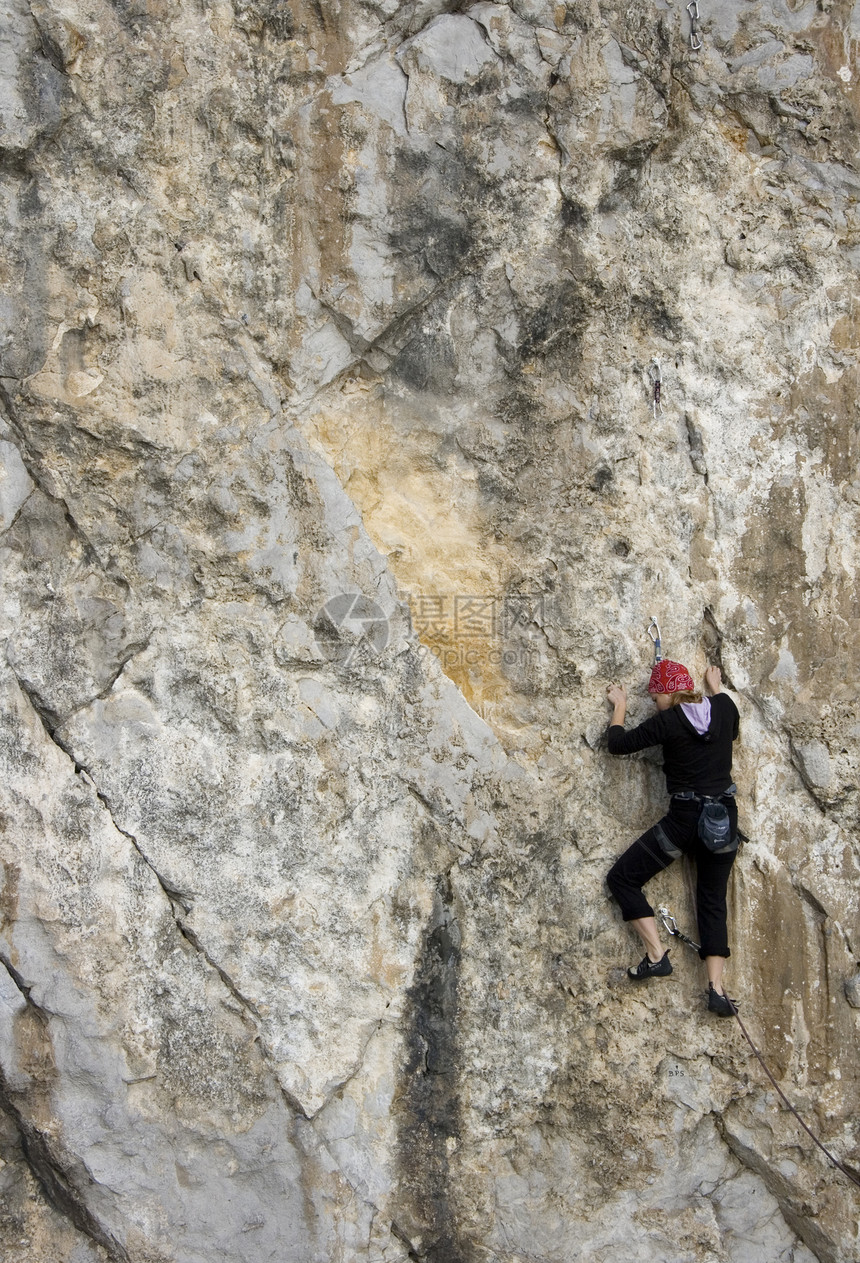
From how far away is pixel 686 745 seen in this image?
153 inches

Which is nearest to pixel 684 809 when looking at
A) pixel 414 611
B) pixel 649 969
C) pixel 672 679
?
pixel 672 679

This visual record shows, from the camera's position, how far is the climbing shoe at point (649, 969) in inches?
157

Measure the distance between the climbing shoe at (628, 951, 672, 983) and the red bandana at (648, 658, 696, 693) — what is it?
1.16 meters

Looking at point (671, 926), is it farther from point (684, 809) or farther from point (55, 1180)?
point (55, 1180)

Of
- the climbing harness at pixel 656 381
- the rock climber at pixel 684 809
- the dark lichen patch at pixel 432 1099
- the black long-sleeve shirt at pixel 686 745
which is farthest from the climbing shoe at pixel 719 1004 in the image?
the climbing harness at pixel 656 381

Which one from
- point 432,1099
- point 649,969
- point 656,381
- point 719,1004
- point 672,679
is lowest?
point 432,1099

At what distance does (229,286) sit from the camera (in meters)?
3.93

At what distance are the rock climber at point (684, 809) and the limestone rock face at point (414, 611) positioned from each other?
0.48 feet

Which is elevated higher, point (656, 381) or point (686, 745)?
point (656, 381)

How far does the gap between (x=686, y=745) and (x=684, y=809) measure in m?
0.27

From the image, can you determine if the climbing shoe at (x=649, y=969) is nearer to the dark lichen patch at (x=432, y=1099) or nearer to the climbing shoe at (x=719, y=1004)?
the climbing shoe at (x=719, y=1004)

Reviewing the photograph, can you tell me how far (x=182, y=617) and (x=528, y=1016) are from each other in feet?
7.51

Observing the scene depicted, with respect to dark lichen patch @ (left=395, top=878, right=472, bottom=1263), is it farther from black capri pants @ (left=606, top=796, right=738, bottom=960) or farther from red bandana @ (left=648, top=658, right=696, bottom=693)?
red bandana @ (left=648, top=658, right=696, bottom=693)

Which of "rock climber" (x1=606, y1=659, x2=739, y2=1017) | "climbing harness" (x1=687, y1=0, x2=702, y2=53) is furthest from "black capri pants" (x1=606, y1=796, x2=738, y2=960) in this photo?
"climbing harness" (x1=687, y1=0, x2=702, y2=53)
